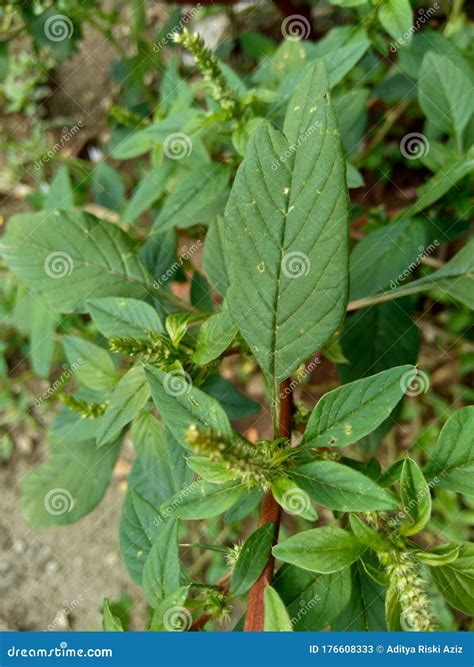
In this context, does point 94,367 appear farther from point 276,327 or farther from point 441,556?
point 441,556

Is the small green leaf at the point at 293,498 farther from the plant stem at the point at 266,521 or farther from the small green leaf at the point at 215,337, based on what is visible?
the small green leaf at the point at 215,337

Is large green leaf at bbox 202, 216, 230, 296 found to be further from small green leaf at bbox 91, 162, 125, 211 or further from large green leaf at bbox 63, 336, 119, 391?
small green leaf at bbox 91, 162, 125, 211

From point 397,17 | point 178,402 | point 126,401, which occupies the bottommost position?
point 126,401

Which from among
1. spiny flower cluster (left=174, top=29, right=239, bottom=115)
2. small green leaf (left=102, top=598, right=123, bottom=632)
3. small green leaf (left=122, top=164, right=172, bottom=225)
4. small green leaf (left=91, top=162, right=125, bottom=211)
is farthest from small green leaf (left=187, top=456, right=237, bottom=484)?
→ small green leaf (left=91, top=162, right=125, bottom=211)

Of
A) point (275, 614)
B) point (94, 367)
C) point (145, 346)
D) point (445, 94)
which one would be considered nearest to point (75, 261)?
point (94, 367)

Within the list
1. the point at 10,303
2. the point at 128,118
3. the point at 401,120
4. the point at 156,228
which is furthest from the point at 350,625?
the point at 401,120
